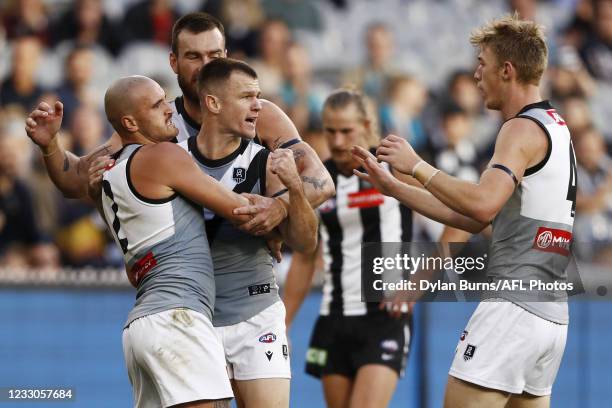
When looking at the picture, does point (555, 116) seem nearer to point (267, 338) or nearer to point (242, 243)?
point (242, 243)

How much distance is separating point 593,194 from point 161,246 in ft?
26.0

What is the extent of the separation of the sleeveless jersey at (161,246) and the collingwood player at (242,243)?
35 cm

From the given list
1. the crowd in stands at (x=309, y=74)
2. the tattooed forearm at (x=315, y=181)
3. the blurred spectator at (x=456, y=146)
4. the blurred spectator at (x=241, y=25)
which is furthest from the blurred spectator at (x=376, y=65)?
the tattooed forearm at (x=315, y=181)

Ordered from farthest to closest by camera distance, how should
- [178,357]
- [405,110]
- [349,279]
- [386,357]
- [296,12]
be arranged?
[296,12]
[405,110]
[349,279]
[386,357]
[178,357]

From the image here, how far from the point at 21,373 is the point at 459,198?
17.4 feet

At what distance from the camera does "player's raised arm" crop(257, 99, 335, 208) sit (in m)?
5.98

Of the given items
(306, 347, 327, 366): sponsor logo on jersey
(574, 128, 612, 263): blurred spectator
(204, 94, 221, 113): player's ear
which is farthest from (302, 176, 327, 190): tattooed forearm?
(574, 128, 612, 263): blurred spectator

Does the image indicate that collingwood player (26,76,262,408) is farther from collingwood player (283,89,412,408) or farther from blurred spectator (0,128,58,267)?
blurred spectator (0,128,58,267)

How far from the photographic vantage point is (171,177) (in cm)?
532

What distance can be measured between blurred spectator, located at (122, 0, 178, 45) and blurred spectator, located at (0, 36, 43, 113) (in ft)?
3.77

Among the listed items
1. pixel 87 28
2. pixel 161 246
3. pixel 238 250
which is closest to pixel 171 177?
pixel 161 246

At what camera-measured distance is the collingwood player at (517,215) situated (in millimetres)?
5430

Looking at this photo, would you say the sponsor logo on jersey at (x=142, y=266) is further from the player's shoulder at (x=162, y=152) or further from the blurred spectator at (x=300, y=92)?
the blurred spectator at (x=300, y=92)

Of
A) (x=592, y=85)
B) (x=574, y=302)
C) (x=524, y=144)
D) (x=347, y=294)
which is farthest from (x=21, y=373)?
(x=592, y=85)
